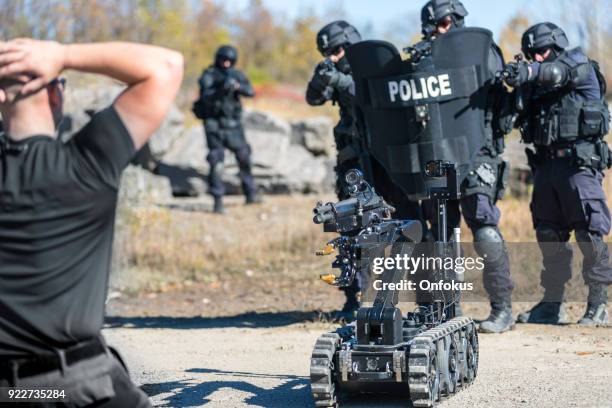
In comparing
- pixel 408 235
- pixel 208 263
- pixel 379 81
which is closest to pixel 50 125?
pixel 408 235

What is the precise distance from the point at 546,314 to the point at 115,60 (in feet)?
22.0

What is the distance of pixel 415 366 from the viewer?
A: 225 inches

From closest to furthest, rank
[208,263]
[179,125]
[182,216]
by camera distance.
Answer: [208,263] < [182,216] < [179,125]

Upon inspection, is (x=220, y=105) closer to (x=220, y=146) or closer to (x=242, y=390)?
(x=220, y=146)

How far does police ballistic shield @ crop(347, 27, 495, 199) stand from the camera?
25.7 feet

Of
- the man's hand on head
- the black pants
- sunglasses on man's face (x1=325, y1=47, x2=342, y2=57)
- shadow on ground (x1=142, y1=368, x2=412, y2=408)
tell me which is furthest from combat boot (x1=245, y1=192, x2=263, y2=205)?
the man's hand on head

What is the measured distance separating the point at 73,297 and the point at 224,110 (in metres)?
13.5

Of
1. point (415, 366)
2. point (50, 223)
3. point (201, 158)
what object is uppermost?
point (201, 158)

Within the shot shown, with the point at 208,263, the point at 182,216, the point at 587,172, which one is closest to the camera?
the point at 587,172

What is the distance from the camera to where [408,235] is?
6.35m

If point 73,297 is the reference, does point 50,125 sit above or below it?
above

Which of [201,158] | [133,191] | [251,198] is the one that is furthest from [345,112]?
[201,158]

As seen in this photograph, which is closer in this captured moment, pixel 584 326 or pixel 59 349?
pixel 59 349

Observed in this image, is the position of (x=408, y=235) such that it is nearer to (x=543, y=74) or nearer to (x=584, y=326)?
(x=543, y=74)
